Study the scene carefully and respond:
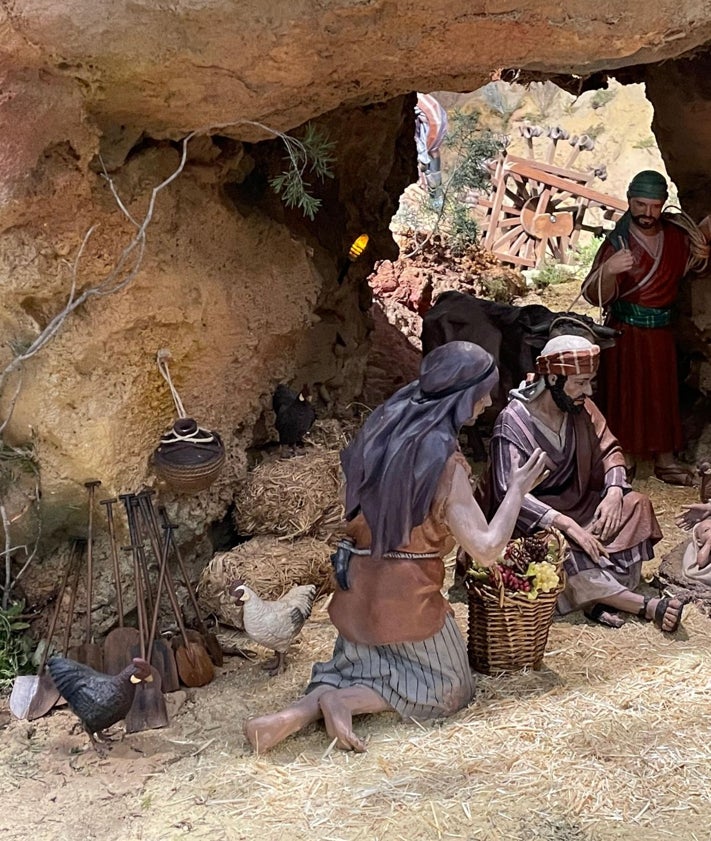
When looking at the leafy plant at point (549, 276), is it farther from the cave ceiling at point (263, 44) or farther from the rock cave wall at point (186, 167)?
the cave ceiling at point (263, 44)

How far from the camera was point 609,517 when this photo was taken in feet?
16.1

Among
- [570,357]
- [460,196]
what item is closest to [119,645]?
[570,357]

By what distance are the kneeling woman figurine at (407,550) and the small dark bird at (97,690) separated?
511 mm

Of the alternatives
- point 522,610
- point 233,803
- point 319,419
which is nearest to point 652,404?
point 319,419

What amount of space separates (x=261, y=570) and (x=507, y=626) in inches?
55.3

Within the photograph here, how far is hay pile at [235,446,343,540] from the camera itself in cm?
519

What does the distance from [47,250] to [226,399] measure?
141 cm

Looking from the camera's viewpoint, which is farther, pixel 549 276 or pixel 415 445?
pixel 549 276

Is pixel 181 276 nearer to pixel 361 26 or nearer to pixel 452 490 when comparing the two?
pixel 361 26

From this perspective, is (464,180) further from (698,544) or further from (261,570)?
(261,570)

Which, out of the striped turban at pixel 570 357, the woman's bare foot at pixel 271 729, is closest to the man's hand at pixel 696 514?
the striped turban at pixel 570 357

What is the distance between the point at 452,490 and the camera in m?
3.60

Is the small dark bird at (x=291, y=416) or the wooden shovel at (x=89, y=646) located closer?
the wooden shovel at (x=89, y=646)

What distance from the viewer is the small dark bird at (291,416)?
551cm
